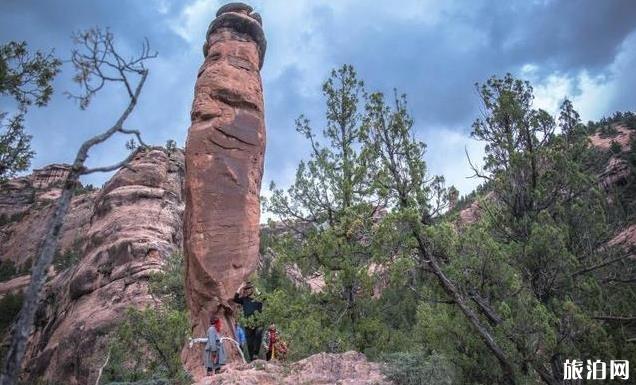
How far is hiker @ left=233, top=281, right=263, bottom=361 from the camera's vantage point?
1351 cm

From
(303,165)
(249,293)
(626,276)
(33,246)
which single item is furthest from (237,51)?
(33,246)

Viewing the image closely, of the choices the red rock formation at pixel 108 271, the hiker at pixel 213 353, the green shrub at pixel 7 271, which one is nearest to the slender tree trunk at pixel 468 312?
the hiker at pixel 213 353

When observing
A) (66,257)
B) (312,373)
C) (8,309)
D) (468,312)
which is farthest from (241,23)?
(66,257)

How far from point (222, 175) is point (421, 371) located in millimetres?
9973

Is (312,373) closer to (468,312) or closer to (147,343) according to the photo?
(468,312)

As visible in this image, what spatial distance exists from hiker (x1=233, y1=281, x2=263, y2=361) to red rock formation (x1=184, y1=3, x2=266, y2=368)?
0.98 feet

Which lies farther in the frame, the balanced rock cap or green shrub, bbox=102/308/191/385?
the balanced rock cap

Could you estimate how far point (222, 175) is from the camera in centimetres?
1612

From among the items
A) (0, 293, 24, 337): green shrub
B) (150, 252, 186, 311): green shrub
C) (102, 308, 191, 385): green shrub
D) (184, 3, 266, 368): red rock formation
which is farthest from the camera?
(0, 293, 24, 337): green shrub

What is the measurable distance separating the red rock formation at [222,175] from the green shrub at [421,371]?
701 centimetres

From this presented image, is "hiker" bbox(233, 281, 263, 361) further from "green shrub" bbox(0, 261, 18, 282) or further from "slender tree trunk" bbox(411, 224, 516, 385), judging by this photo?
"green shrub" bbox(0, 261, 18, 282)

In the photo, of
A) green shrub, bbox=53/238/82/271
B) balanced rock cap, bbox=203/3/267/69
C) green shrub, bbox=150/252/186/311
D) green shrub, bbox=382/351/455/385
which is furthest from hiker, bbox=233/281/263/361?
green shrub, bbox=53/238/82/271

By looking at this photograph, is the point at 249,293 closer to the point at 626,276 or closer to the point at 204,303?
the point at 204,303

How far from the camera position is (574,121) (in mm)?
10531
